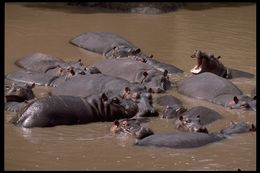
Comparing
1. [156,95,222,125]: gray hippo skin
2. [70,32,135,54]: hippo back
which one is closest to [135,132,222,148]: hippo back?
[156,95,222,125]: gray hippo skin

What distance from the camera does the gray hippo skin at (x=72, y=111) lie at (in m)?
6.34

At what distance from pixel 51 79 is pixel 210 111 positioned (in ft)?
7.38

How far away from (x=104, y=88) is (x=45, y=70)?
1423mm

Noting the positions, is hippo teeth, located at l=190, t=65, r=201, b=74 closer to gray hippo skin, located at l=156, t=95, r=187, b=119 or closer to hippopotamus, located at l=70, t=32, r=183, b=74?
hippopotamus, located at l=70, t=32, r=183, b=74

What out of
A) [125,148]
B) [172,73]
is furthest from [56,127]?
[172,73]

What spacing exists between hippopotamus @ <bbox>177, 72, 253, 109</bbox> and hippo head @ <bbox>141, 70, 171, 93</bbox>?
196mm

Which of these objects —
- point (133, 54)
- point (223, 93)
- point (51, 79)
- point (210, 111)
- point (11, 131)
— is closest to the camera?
point (11, 131)

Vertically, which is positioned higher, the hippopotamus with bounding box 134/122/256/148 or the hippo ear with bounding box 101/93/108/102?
the hippo ear with bounding box 101/93/108/102

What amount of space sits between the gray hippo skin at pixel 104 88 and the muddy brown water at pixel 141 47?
365 mm

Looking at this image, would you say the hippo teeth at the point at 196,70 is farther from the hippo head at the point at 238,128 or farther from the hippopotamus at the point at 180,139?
the hippopotamus at the point at 180,139

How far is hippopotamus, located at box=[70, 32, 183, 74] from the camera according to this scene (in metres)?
9.07

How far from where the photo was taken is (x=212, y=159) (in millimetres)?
5559

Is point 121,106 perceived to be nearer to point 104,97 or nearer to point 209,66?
point 104,97

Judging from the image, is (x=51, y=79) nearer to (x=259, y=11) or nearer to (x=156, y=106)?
(x=156, y=106)
